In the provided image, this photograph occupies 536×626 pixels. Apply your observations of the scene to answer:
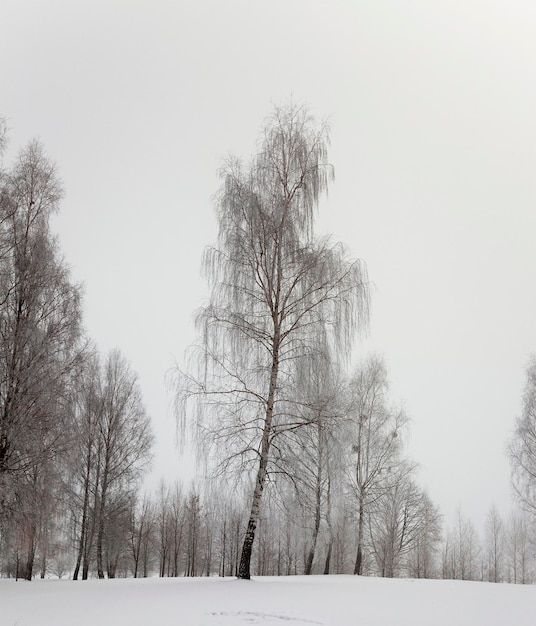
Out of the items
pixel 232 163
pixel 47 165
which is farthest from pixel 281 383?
pixel 47 165

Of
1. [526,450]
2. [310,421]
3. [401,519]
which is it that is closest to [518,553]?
[401,519]

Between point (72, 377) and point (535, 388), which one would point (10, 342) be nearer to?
point (72, 377)

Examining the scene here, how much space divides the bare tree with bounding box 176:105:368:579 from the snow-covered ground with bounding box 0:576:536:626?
332 centimetres

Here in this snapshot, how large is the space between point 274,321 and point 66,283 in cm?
584

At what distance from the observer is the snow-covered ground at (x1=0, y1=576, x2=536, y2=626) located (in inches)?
303

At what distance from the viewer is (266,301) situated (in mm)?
14219

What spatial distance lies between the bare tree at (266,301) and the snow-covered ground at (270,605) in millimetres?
3316

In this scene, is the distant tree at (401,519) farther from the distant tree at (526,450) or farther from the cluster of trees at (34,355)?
the cluster of trees at (34,355)

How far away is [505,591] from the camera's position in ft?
37.4

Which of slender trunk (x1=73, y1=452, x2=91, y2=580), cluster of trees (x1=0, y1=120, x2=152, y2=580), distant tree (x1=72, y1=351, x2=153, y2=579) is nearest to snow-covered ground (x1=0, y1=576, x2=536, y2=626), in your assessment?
cluster of trees (x1=0, y1=120, x2=152, y2=580)

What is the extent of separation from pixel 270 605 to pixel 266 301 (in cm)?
751

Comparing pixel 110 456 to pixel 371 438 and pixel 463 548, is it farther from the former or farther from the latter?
pixel 463 548

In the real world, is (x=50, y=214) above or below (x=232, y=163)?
below

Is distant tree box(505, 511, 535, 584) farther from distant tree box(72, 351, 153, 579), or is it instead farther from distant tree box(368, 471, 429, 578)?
distant tree box(72, 351, 153, 579)
